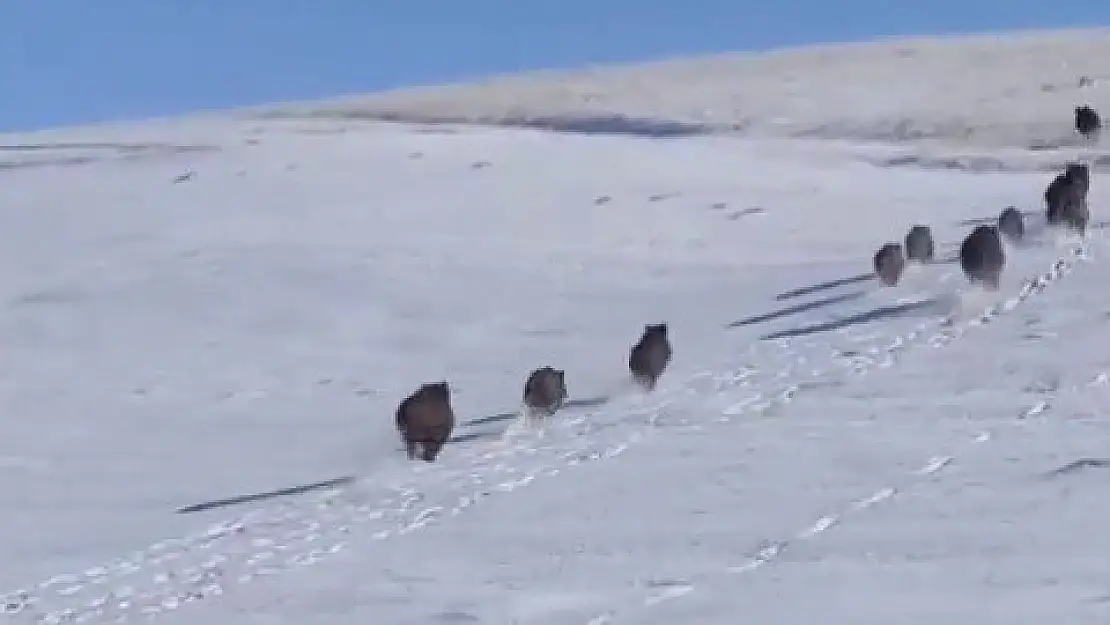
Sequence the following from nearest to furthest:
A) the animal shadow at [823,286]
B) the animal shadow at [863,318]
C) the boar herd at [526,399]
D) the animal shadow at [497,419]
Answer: the boar herd at [526,399], the animal shadow at [497,419], the animal shadow at [863,318], the animal shadow at [823,286]

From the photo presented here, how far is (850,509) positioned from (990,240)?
7927mm

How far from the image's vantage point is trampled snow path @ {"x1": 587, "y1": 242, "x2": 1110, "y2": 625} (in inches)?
288

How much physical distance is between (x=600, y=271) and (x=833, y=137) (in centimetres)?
1584

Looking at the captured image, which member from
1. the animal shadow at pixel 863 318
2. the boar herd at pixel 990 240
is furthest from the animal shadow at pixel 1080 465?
the boar herd at pixel 990 240

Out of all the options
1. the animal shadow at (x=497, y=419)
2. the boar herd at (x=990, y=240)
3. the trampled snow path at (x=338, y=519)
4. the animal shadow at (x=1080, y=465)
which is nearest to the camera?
the trampled snow path at (x=338, y=519)

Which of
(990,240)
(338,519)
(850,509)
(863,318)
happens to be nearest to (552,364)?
(863,318)

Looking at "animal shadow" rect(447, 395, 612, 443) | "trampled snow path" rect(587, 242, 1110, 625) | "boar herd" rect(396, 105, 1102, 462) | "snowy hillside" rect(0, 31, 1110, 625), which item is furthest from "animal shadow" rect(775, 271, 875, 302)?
"trampled snow path" rect(587, 242, 1110, 625)

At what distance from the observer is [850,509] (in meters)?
8.55

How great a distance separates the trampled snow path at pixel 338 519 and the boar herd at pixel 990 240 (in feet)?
9.48

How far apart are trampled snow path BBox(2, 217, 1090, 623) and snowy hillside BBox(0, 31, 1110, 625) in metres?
0.03

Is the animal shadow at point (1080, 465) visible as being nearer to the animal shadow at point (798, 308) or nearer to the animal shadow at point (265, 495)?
the animal shadow at point (265, 495)

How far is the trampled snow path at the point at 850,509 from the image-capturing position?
24.0 ft

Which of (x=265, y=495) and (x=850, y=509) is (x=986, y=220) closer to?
(x=265, y=495)

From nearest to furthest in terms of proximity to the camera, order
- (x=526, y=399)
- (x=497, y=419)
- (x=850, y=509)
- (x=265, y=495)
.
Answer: (x=850, y=509), (x=265, y=495), (x=526, y=399), (x=497, y=419)
